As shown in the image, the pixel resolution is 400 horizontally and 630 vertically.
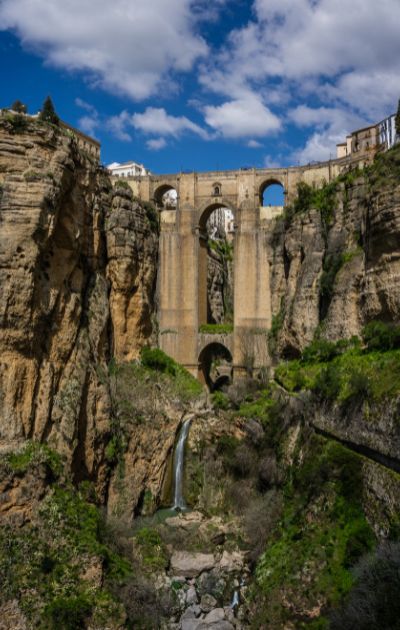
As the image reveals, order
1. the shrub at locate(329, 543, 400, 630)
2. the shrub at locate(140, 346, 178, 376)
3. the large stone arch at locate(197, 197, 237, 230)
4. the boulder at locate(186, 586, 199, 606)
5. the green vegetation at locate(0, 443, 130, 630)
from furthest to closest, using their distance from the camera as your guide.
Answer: the large stone arch at locate(197, 197, 237, 230) → the shrub at locate(140, 346, 178, 376) → the boulder at locate(186, 586, 199, 606) → the green vegetation at locate(0, 443, 130, 630) → the shrub at locate(329, 543, 400, 630)

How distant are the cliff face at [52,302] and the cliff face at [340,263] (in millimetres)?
9749

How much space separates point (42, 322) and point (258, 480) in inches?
415

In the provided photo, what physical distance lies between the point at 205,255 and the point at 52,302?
15.2 meters

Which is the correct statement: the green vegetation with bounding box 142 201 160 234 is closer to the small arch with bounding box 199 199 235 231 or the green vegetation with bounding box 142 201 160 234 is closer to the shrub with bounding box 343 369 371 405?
the small arch with bounding box 199 199 235 231

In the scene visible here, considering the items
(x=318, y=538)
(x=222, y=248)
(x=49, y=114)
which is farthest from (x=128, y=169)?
(x=318, y=538)

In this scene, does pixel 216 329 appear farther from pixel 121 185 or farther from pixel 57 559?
pixel 57 559

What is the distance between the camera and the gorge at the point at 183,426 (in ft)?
53.1

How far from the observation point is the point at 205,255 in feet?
116

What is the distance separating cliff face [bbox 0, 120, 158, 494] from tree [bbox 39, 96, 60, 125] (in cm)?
230

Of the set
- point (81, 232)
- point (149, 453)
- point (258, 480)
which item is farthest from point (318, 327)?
point (81, 232)

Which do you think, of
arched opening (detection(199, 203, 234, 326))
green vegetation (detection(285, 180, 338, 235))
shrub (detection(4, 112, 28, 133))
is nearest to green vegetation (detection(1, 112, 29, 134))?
shrub (detection(4, 112, 28, 133))

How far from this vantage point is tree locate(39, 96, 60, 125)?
25.4 m

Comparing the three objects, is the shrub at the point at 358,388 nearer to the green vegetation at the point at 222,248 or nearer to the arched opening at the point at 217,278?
the arched opening at the point at 217,278

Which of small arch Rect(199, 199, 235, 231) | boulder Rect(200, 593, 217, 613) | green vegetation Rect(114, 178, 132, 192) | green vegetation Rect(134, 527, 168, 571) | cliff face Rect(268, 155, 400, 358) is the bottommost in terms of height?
boulder Rect(200, 593, 217, 613)
